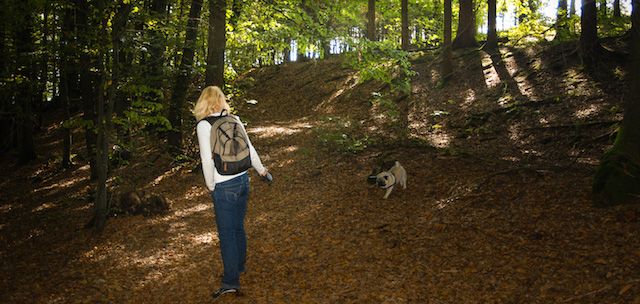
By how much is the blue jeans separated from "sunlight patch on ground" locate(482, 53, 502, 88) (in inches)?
426

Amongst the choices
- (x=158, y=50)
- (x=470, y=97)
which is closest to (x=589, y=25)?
(x=470, y=97)

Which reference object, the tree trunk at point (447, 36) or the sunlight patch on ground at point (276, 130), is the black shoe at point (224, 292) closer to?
the sunlight patch on ground at point (276, 130)

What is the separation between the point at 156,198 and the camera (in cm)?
807

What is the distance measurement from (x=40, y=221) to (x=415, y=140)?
368 inches

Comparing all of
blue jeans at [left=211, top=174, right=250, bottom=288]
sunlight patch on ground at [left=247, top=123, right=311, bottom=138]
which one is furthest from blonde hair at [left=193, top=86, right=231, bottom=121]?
sunlight patch on ground at [left=247, top=123, right=311, bottom=138]

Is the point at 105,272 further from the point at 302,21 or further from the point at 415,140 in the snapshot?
the point at 415,140

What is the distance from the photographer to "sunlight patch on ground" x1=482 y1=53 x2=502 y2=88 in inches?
494

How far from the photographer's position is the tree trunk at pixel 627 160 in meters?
5.20

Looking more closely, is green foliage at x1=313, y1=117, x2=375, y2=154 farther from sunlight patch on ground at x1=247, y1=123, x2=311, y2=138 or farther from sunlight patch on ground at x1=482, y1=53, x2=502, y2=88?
sunlight patch on ground at x1=482, y1=53, x2=502, y2=88

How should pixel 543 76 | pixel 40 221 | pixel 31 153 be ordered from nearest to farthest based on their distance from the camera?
1. pixel 40 221
2. pixel 543 76
3. pixel 31 153

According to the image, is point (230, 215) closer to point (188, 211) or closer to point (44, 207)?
point (188, 211)

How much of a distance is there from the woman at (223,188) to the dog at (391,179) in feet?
12.4

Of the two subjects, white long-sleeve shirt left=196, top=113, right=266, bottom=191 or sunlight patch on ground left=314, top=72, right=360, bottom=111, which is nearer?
white long-sleeve shirt left=196, top=113, right=266, bottom=191

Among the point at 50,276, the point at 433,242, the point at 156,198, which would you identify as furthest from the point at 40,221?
the point at 433,242
